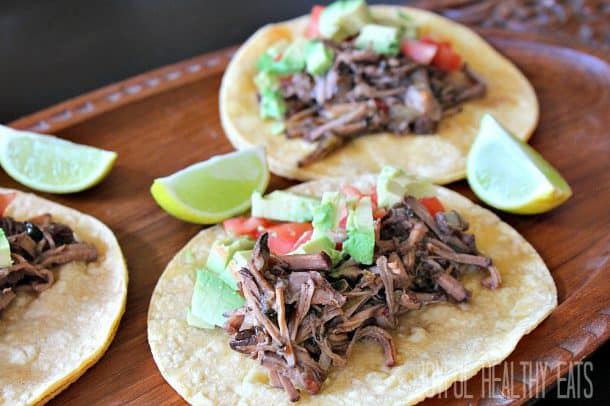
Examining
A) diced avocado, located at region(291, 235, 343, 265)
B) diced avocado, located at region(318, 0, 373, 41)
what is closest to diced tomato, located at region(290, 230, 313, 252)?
diced avocado, located at region(291, 235, 343, 265)

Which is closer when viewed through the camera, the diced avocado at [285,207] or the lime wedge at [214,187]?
the diced avocado at [285,207]

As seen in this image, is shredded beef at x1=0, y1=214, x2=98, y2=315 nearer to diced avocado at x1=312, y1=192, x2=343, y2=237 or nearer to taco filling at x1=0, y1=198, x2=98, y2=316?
taco filling at x1=0, y1=198, x2=98, y2=316

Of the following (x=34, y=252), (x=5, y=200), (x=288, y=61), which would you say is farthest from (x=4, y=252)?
(x=288, y=61)

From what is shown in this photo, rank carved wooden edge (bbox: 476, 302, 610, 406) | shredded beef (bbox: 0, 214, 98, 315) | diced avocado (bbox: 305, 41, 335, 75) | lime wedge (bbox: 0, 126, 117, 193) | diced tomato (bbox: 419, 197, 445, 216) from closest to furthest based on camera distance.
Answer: carved wooden edge (bbox: 476, 302, 610, 406) → shredded beef (bbox: 0, 214, 98, 315) → diced tomato (bbox: 419, 197, 445, 216) → lime wedge (bbox: 0, 126, 117, 193) → diced avocado (bbox: 305, 41, 335, 75)

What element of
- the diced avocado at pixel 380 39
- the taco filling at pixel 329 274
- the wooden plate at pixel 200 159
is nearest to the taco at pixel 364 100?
the diced avocado at pixel 380 39

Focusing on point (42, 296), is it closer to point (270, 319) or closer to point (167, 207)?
point (167, 207)

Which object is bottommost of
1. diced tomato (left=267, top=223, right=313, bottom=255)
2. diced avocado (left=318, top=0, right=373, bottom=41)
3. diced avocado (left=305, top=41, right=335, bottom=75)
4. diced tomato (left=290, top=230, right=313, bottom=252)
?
diced tomato (left=267, top=223, right=313, bottom=255)

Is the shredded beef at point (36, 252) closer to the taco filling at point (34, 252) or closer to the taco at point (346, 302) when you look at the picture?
the taco filling at point (34, 252)

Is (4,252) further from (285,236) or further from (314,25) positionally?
(314,25)
